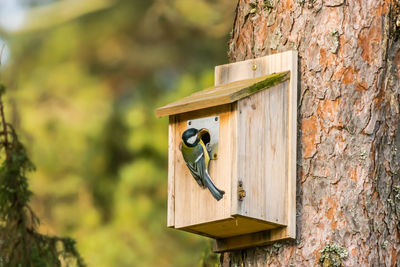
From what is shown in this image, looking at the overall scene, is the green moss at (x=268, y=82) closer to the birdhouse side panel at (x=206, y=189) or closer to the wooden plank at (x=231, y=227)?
the birdhouse side panel at (x=206, y=189)

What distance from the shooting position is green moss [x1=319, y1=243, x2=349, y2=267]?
294 centimetres

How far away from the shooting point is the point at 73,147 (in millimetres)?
8500

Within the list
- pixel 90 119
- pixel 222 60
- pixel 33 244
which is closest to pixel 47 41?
pixel 90 119

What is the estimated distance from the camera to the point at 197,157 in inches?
122

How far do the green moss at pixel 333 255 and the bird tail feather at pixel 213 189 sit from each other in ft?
1.34

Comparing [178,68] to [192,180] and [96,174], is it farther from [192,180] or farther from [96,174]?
[192,180]

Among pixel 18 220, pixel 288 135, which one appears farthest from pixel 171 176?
pixel 18 220

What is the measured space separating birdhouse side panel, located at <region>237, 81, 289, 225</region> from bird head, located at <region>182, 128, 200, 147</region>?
0.62 ft

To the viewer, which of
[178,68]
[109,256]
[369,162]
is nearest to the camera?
[369,162]

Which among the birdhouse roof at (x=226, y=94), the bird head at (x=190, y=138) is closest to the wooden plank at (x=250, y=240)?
the bird head at (x=190, y=138)

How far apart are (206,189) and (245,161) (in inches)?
7.2

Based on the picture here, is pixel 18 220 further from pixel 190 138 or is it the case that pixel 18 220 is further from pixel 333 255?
pixel 333 255

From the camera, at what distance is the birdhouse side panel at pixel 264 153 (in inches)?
119

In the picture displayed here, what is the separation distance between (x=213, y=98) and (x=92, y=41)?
6438 millimetres
